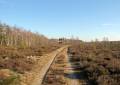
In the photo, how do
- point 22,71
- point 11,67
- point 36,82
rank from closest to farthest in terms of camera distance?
point 36,82
point 22,71
point 11,67

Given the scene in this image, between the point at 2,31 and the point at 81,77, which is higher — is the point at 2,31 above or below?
above

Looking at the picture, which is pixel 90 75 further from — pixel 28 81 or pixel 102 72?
pixel 28 81

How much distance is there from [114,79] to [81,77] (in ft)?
11.9

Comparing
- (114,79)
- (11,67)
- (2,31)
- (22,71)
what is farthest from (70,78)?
(2,31)

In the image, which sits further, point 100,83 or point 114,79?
point 114,79

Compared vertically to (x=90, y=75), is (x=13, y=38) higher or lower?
higher

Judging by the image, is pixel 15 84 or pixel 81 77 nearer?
pixel 15 84

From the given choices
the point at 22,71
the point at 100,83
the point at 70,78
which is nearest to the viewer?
the point at 100,83

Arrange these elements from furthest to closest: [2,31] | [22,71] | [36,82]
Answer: [2,31] → [22,71] → [36,82]

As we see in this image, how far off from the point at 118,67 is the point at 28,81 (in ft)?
24.5

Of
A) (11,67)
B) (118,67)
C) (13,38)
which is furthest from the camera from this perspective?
(13,38)

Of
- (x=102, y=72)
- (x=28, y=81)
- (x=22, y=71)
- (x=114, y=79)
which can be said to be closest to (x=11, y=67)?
(x=22, y=71)

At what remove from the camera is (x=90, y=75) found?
1845 centimetres

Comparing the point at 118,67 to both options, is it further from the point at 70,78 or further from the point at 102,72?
the point at 70,78
